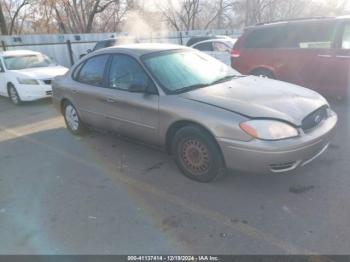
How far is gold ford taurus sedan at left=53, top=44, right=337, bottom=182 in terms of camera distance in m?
3.21

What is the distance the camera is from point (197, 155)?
3666 mm

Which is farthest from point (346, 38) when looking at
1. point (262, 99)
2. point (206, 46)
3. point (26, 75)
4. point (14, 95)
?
point (14, 95)

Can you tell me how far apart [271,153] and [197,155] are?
0.88m

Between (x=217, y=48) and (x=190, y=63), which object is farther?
(x=217, y=48)

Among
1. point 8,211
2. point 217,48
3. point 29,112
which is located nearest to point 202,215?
point 8,211

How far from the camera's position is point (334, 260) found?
245 centimetres

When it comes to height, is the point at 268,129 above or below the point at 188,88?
below

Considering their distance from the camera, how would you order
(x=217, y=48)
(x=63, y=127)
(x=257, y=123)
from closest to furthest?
(x=257, y=123)
(x=63, y=127)
(x=217, y=48)

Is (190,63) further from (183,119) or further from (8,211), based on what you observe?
(8,211)

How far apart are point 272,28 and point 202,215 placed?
5.32m

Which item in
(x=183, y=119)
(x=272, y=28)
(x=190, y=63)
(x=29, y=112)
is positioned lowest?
(x=29, y=112)

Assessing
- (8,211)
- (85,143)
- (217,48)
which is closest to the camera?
(8,211)

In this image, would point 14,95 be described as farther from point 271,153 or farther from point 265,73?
point 271,153

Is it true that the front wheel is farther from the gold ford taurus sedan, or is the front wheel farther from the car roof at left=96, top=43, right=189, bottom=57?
the car roof at left=96, top=43, right=189, bottom=57
